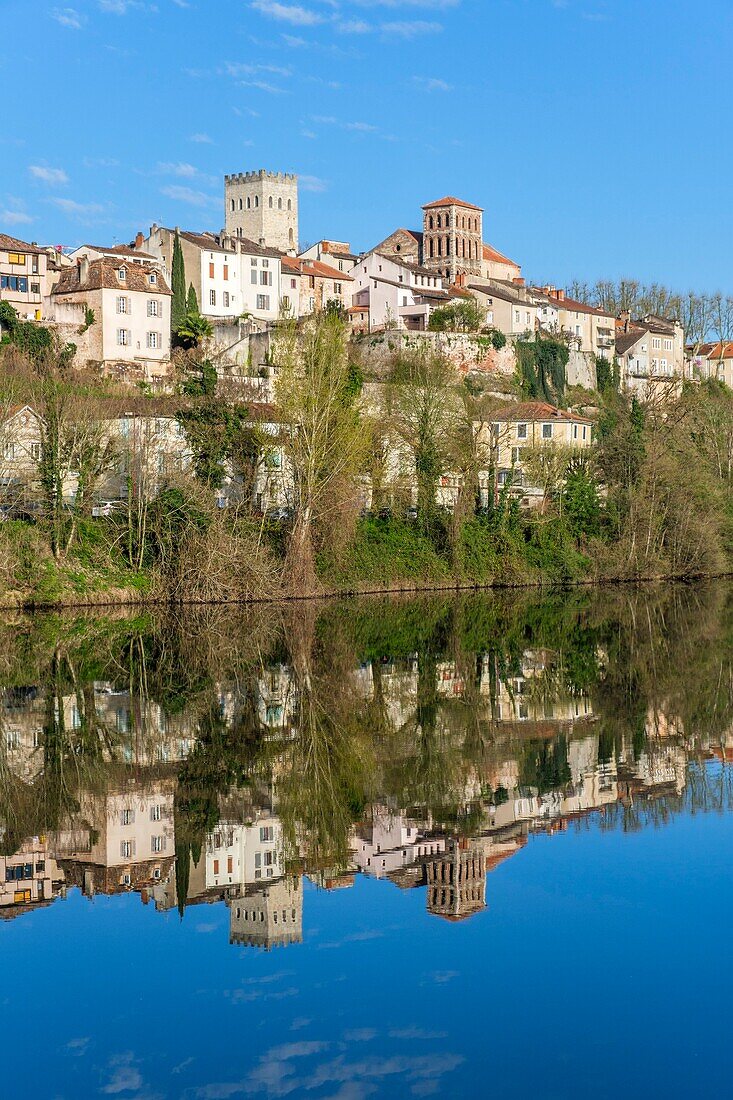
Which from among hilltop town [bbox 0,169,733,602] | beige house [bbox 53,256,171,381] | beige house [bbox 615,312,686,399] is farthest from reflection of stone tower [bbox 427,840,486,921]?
beige house [bbox 615,312,686,399]

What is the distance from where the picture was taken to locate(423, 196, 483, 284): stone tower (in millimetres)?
102500

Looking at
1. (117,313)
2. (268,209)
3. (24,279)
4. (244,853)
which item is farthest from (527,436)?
(244,853)

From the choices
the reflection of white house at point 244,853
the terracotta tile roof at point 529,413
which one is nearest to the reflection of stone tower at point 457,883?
the reflection of white house at point 244,853

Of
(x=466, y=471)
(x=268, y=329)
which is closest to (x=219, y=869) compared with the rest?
(x=466, y=471)

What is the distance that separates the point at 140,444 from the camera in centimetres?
4656

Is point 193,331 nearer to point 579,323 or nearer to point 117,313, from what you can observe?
point 117,313

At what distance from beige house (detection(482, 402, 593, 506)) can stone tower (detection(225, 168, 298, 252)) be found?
1599 inches

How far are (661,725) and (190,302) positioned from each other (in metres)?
56.8

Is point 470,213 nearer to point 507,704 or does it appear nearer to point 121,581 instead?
point 121,581

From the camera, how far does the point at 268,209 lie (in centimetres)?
10231

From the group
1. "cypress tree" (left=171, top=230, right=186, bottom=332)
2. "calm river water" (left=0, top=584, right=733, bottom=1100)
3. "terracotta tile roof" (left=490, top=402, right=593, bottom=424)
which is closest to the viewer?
"calm river water" (left=0, top=584, right=733, bottom=1100)

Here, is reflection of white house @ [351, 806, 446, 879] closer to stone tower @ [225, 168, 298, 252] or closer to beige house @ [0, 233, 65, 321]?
beige house @ [0, 233, 65, 321]

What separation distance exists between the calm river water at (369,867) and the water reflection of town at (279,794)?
6 centimetres

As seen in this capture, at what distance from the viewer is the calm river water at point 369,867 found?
34.7ft
